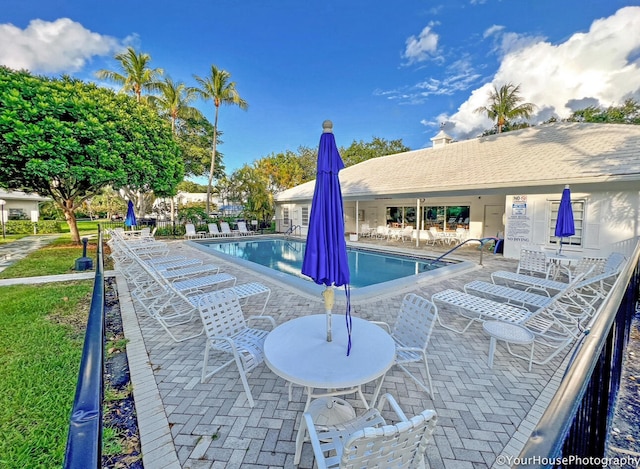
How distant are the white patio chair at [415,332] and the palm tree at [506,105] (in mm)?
27746

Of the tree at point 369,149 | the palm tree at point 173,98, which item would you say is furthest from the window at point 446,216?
the tree at point 369,149

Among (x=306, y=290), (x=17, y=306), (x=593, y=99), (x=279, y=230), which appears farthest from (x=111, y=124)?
(x=593, y=99)

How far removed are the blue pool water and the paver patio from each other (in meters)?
4.56

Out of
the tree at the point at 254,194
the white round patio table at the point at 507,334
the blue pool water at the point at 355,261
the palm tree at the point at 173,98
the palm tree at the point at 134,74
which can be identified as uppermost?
the palm tree at the point at 134,74

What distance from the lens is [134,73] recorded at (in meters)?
19.6

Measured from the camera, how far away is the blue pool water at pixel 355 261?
9.97 m

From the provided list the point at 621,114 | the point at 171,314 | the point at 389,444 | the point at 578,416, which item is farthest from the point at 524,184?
the point at 621,114

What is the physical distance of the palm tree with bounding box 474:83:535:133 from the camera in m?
23.6

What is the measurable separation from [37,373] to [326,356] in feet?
12.5

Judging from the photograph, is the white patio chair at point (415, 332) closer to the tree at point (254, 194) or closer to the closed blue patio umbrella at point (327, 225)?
the closed blue patio umbrella at point (327, 225)

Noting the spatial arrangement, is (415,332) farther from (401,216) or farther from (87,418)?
(401,216)

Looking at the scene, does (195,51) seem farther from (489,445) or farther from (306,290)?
(489,445)

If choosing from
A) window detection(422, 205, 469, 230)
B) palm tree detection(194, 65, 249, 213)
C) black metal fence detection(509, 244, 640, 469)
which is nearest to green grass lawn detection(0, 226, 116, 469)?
black metal fence detection(509, 244, 640, 469)

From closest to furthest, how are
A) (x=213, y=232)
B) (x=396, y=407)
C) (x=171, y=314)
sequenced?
(x=396, y=407) → (x=171, y=314) → (x=213, y=232)
